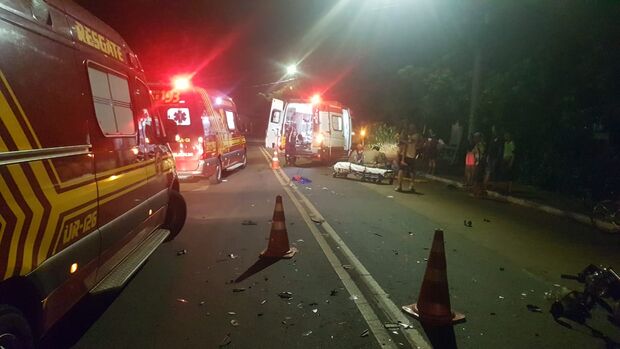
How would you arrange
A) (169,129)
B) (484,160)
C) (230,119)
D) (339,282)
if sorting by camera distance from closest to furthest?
(339,282)
(169,129)
(484,160)
(230,119)

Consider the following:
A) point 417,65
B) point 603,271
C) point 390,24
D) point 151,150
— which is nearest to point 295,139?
point 417,65

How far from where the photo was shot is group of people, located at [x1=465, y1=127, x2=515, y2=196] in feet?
46.2

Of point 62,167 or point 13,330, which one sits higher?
point 62,167

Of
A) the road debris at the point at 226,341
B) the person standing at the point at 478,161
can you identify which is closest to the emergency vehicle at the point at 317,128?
the person standing at the point at 478,161

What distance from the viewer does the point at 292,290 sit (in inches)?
221

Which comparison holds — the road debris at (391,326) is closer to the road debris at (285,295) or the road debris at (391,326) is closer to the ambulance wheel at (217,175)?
the road debris at (285,295)

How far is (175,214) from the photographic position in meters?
8.14

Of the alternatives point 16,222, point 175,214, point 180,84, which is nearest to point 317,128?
point 180,84

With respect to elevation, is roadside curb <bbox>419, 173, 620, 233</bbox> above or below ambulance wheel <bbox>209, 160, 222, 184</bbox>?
below

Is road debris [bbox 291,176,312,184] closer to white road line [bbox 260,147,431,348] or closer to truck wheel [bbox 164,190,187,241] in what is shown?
white road line [bbox 260,147,431,348]

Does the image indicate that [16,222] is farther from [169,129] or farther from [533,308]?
[169,129]

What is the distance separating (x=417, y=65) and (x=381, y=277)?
73.1ft

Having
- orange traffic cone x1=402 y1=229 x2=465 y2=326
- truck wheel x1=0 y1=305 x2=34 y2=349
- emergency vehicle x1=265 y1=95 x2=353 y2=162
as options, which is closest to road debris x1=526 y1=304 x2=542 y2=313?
orange traffic cone x1=402 y1=229 x2=465 y2=326

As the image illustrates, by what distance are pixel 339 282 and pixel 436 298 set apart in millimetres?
1390
